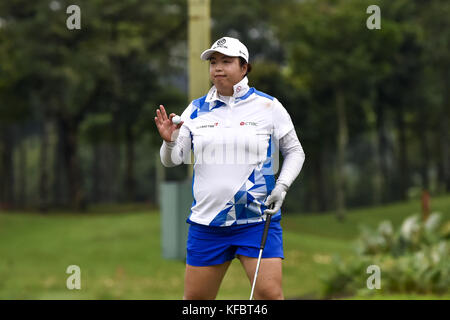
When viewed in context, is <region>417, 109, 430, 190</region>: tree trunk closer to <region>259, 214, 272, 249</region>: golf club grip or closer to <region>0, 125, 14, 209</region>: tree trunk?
<region>0, 125, 14, 209</region>: tree trunk

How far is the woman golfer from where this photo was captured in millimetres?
4590

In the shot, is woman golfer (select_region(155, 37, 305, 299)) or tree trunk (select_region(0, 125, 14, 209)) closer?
woman golfer (select_region(155, 37, 305, 299))

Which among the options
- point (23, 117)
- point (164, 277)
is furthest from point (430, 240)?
point (23, 117)

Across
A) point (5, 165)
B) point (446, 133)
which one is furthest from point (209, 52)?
point (5, 165)

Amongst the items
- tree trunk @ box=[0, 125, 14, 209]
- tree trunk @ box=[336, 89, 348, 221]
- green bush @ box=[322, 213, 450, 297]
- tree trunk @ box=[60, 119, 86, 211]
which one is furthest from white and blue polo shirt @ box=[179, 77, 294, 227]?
tree trunk @ box=[0, 125, 14, 209]

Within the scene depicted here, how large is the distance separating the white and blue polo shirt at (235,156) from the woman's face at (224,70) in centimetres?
7

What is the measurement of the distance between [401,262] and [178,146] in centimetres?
581

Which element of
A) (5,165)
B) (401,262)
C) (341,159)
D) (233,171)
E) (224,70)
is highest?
(224,70)

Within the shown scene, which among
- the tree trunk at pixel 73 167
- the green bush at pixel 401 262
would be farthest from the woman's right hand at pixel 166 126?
the tree trunk at pixel 73 167

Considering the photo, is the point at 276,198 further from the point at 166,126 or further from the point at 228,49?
the point at 228,49

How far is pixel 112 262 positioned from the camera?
1827cm

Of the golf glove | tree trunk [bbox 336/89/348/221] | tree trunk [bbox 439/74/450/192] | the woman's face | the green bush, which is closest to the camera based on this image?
the golf glove

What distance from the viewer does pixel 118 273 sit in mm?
16766

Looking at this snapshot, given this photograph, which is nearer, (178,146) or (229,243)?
(229,243)
